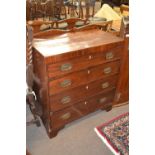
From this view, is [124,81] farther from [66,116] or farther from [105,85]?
[66,116]

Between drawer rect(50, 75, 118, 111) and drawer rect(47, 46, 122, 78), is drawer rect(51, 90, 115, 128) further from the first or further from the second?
drawer rect(47, 46, 122, 78)

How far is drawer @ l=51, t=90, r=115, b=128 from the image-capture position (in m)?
1.80

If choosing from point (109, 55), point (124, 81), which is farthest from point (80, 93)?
point (124, 81)

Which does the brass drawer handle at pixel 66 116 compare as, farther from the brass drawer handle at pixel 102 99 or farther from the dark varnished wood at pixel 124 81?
the dark varnished wood at pixel 124 81

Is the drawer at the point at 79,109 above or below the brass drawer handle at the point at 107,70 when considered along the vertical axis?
below

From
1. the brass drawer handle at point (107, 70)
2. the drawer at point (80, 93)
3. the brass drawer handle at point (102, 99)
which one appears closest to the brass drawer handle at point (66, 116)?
the drawer at point (80, 93)

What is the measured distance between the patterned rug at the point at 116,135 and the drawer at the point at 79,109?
636 millimetres

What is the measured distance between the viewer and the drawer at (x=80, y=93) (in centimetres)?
169

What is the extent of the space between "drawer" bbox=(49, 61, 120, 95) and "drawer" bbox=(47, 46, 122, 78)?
53 mm

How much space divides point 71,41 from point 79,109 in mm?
693

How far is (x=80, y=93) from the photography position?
1834 mm
